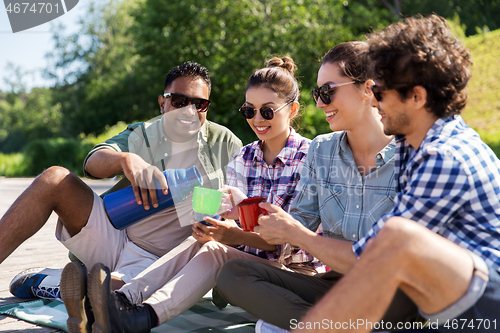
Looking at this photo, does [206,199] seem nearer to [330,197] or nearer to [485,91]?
[330,197]

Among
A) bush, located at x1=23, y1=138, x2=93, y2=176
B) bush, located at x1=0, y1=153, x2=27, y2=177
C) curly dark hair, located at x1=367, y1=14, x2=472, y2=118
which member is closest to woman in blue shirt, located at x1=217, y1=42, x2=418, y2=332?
curly dark hair, located at x1=367, y1=14, x2=472, y2=118

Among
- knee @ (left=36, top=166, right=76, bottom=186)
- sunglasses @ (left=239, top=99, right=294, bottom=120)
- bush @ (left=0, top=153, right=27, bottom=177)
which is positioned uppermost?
sunglasses @ (left=239, top=99, right=294, bottom=120)

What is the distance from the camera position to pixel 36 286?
286 centimetres

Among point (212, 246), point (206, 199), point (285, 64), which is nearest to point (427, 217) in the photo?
point (206, 199)

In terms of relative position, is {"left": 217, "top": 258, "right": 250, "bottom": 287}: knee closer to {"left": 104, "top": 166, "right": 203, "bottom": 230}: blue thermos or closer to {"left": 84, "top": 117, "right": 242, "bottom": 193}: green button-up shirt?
{"left": 104, "top": 166, "right": 203, "bottom": 230}: blue thermos

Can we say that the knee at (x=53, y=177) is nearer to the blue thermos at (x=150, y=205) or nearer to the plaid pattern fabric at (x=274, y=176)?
the blue thermos at (x=150, y=205)

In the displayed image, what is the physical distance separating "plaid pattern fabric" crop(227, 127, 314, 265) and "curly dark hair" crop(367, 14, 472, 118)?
100 centimetres

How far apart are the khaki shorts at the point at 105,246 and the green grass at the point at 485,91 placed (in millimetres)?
11899

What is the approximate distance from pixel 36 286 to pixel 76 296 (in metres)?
1.13

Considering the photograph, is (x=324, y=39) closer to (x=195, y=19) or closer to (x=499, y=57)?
(x=195, y=19)

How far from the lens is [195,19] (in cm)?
1396

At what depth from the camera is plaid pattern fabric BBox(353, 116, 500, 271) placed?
4.95 ft

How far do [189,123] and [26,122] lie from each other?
3763 centimetres

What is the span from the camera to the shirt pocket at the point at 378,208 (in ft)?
6.96
